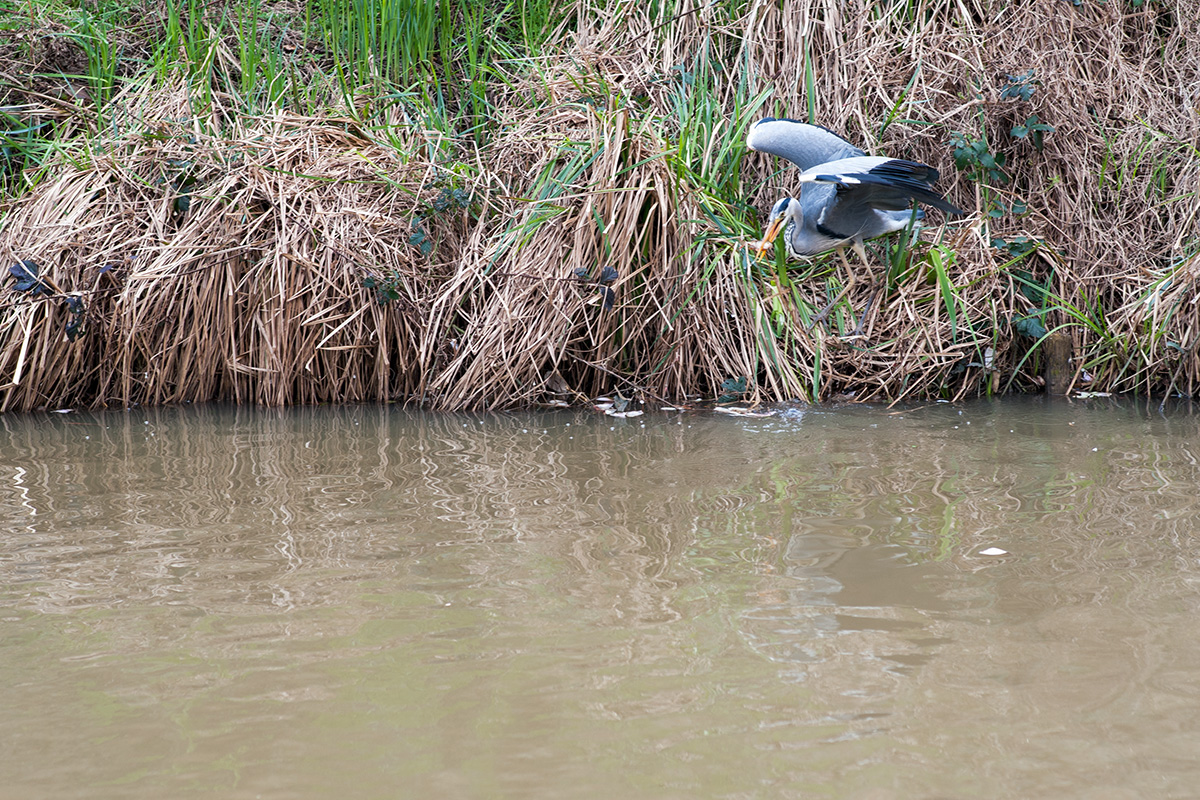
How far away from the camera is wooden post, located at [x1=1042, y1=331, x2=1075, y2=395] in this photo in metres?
4.50

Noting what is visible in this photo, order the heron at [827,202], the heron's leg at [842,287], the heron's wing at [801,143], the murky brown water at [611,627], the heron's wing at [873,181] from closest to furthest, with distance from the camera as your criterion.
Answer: the murky brown water at [611,627]
the heron's wing at [873,181]
the heron at [827,202]
the heron's wing at [801,143]
the heron's leg at [842,287]

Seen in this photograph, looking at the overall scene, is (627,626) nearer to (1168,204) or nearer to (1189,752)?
(1189,752)

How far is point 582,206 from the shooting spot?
4.52 metres

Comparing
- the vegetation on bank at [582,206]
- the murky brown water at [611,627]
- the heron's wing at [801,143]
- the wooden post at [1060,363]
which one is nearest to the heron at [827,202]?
the heron's wing at [801,143]

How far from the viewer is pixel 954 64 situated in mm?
5152

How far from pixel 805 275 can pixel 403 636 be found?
3429mm

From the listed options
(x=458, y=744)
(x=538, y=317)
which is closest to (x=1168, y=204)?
(x=538, y=317)

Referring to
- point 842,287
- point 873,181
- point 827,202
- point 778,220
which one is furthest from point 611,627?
point 842,287

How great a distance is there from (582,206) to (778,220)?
87 cm

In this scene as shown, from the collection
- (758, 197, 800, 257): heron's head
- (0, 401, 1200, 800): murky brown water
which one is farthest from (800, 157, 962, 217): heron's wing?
(0, 401, 1200, 800): murky brown water

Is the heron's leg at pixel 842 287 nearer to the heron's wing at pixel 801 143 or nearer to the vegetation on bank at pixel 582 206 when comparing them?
the vegetation on bank at pixel 582 206

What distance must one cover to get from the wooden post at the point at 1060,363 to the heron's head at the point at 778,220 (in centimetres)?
128

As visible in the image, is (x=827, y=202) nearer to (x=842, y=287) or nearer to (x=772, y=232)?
(x=772, y=232)

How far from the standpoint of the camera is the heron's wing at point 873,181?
13.1 ft
